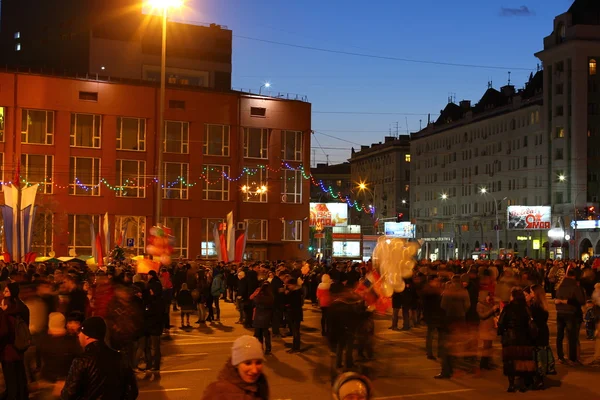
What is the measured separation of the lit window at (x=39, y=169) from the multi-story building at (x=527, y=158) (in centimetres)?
4803

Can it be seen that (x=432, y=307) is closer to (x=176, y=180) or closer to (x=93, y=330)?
(x=93, y=330)

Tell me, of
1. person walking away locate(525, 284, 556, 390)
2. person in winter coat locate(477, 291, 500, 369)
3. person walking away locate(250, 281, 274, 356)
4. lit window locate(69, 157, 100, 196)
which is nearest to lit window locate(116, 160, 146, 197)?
lit window locate(69, 157, 100, 196)

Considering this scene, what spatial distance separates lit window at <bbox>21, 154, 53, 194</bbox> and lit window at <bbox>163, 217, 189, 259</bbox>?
336 inches

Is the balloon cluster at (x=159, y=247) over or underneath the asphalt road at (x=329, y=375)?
over

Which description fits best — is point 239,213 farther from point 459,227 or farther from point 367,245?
point 459,227

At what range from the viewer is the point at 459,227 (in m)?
116

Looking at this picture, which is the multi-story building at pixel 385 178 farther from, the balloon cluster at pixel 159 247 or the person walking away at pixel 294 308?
the person walking away at pixel 294 308

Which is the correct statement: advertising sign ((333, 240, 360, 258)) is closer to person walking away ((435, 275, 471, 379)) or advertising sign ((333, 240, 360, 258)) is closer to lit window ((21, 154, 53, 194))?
lit window ((21, 154, 53, 194))

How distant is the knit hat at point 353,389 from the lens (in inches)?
206

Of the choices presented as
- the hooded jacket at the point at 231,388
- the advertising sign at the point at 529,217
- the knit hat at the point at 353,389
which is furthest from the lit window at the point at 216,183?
the knit hat at the point at 353,389

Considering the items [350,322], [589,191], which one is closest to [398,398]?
[350,322]

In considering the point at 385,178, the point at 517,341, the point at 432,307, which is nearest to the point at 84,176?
the point at 432,307

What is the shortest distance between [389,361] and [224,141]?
157 feet

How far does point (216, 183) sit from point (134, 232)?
7090 millimetres
